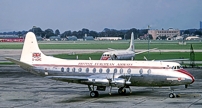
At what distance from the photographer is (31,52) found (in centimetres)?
4247

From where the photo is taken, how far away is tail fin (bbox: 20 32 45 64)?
138ft

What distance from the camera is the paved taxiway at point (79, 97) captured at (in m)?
34.1

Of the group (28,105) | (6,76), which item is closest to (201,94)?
(28,105)

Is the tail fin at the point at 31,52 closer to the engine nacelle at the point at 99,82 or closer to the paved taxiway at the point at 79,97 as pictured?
the paved taxiway at the point at 79,97

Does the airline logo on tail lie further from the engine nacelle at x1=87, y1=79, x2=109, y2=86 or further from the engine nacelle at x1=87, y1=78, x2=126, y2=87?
the engine nacelle at x1=87, y1=78, x2=126, y2=87

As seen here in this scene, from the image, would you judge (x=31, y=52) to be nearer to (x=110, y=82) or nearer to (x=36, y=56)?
(x=36, y=56)

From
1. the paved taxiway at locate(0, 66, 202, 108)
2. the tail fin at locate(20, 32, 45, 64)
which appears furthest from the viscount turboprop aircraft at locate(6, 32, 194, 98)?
the paved taxiway at locate(0, 66, 202, 108)

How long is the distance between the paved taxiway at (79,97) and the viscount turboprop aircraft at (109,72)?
1.24 metres

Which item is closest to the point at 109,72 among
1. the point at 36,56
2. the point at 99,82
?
the point at 99,82

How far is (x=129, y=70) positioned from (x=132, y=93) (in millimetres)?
3008

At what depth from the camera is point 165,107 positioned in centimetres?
3256

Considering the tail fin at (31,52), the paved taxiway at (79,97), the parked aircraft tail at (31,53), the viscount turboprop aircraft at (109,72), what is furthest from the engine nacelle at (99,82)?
the tail fin at (31,52)

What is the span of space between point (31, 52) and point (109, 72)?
26.2 ft

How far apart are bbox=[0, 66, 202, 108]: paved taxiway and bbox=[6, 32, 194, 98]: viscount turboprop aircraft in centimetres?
124
